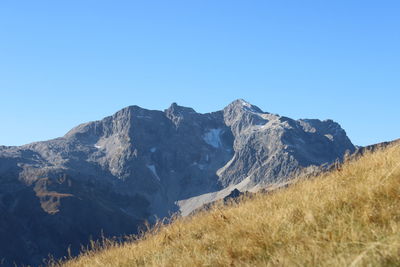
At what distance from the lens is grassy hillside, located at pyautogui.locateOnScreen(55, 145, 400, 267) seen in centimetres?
462

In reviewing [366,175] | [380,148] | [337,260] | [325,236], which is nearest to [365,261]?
[337,260]

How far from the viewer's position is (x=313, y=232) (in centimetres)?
556

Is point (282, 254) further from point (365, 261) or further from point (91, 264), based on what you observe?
point (91, 264)

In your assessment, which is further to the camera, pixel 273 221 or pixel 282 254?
pixel 273 221

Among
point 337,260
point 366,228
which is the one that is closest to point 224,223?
point 366,228

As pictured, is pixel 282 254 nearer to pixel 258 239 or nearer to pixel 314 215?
pixel 258 239

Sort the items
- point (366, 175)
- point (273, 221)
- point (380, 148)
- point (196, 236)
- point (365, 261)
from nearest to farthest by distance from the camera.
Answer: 1. point (365, 261)
2. point (273, 221)
3. point (366, 175)
4. point (196, 236)
5. point (380, 148)

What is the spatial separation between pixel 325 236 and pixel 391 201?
1230 mm

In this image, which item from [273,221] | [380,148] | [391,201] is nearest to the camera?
[391,201]

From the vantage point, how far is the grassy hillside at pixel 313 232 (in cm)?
462

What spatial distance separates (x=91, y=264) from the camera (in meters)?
8.32

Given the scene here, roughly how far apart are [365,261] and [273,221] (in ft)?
7.10

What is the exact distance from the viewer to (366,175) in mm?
7316

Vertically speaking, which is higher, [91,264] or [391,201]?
[391,201]
